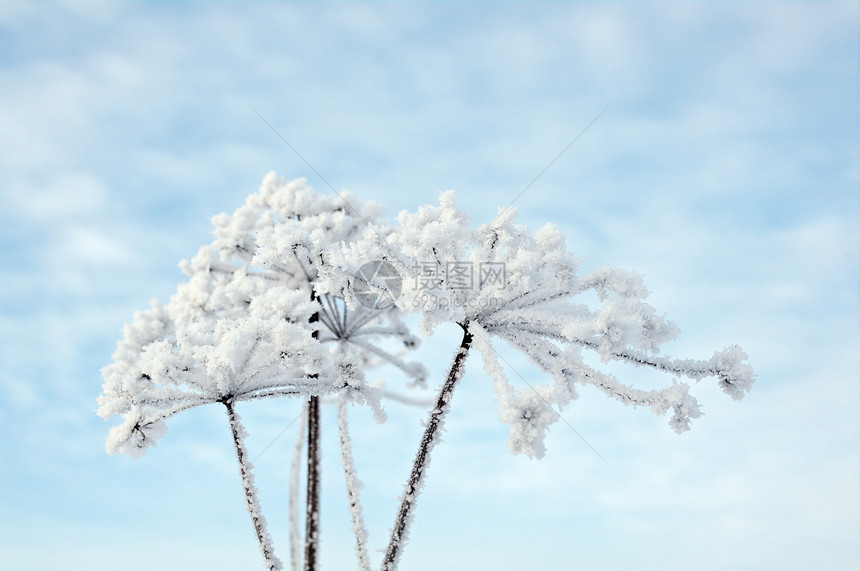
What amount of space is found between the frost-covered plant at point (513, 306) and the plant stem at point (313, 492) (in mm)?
2577

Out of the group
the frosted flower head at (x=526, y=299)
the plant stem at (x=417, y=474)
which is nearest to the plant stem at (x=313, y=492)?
the plant stem at (x=417, y=474)

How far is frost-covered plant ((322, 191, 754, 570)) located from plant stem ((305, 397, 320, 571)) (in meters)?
2.58

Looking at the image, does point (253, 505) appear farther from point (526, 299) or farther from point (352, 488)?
point (526, 299)

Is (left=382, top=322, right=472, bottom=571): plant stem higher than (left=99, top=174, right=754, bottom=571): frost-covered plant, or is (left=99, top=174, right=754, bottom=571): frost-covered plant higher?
(left=99, top=174, right=754, bottom=571): frost-covered plant

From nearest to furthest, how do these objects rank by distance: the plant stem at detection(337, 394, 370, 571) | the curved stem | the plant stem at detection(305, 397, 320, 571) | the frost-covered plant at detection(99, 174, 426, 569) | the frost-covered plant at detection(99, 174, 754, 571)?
1. the frost-covered plant at detection(99, 174, 754, 571)
2. the frost-covered plant at detection(99, 174, 426, 569)
3. the plant stem at detection(305, 397, 320, 571)
4. the plant stem at detection(337, 394, 370, 571)
5. the curved stem

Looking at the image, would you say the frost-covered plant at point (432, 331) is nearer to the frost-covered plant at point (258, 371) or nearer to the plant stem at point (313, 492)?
the frost-covered plant at point (258, 371)

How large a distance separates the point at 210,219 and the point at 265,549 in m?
7.34

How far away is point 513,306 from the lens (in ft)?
22.7

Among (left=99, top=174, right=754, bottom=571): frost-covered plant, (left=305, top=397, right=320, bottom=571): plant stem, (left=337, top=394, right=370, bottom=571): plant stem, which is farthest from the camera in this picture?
(left=337, top=394, right=370, bottom=571): plant stem

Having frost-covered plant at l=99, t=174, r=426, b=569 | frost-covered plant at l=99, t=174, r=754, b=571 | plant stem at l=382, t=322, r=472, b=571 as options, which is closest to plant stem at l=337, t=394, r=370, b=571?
frost-covered plant at l=99, t=174, r=426, b=569

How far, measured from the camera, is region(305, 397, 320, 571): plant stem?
884 cm

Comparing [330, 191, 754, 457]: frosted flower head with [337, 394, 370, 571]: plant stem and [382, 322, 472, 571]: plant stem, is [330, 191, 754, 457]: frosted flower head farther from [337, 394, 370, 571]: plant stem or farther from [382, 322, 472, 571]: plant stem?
[337, 394, 370, 571]: plant stem

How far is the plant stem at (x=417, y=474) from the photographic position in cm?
657

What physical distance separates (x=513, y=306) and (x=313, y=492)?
4.36 metres
